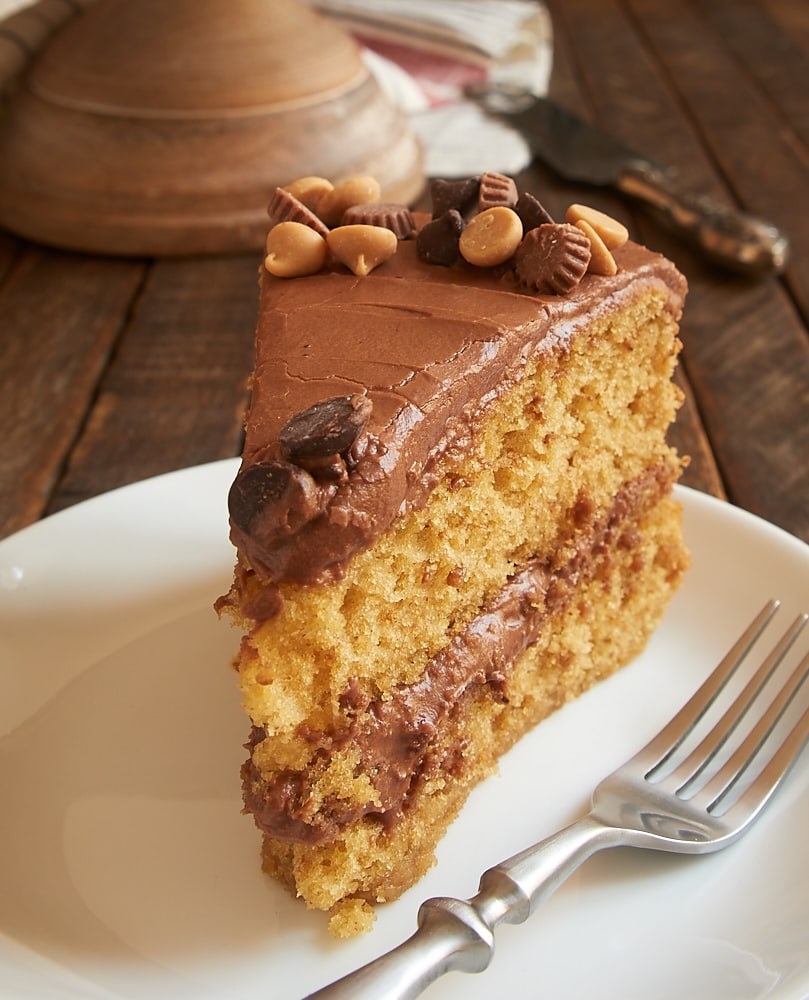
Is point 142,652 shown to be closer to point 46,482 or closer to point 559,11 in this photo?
point 46,482

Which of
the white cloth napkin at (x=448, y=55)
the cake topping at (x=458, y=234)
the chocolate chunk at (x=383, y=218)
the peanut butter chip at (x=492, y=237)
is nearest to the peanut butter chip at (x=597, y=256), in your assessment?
the cake topping at (x=458, y=234)

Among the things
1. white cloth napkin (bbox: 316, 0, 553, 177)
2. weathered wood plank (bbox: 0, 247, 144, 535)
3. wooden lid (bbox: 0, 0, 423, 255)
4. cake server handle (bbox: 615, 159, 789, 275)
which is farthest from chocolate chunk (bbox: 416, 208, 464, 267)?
white cloth napkin (bbox: 316, 0, 553, 177)

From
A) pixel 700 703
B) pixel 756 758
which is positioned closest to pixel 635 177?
pixel 700 703

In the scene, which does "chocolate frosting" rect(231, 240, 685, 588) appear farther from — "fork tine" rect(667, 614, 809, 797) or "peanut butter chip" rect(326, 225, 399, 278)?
"fork tine" rect(667, 614, 809, 797)

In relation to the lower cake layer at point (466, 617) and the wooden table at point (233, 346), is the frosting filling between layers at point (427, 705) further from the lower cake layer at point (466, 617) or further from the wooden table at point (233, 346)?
the wooden table at point (233, 346)

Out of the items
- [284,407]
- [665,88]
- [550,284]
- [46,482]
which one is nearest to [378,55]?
[665,88]

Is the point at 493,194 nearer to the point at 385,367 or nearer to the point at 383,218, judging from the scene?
the point at 383,218
